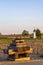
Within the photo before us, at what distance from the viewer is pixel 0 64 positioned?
767 cm

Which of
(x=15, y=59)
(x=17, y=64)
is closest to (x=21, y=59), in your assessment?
(x=15, y=59)

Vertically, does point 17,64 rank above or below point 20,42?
below

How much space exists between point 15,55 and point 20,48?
34 centimetres

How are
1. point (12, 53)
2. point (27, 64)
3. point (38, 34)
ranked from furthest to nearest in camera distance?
point (38, 34), point (12, 53), point (27, 64)

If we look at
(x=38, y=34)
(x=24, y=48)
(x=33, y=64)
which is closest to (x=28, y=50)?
(x=24, y=48)

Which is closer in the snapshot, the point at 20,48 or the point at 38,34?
the point at 20,48

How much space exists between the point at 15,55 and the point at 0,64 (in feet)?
4.77

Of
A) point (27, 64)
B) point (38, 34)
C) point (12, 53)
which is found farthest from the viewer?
point (38, 34)

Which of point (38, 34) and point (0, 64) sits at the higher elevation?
point (38, 34)

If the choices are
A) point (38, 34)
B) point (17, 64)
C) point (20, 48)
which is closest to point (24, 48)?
point (20, 48)

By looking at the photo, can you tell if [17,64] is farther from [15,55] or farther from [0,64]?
[15,55]

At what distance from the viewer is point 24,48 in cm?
912

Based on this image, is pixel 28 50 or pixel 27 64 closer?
pixel 27 64

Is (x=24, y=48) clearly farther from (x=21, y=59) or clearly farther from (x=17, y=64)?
(x=17, y=64)
